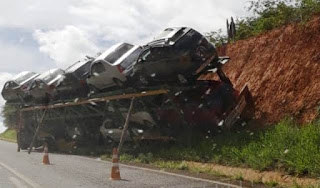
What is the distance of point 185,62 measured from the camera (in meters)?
11.7

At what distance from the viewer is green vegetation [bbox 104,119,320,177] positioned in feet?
24.0

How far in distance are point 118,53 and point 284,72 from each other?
547 cm

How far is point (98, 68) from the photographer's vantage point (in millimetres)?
14391

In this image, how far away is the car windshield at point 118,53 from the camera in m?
14.0

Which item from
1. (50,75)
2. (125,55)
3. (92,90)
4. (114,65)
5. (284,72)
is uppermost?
(125,55)

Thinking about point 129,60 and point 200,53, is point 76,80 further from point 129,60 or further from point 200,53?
point 200,53

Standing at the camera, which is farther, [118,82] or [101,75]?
[101,75]

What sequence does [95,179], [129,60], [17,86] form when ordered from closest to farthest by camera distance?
[95,179] < [129,60] < [17,86]

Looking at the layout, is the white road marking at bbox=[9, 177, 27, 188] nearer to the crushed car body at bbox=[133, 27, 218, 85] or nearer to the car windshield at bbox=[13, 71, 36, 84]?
the crushed car body at bbox=[133, 27, 218, 85]

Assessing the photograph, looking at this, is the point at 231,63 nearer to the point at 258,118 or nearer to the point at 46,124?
the point at 258,118

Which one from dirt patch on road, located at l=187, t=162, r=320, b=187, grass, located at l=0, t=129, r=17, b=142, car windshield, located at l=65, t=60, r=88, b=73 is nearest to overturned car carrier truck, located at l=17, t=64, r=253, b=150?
car windshield, located at l=65, t=60, r=88, b=73

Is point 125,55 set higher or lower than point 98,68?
higher

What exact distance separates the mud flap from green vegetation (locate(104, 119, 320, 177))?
1.23 feet

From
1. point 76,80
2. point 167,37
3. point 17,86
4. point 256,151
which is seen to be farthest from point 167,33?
point 17,86
